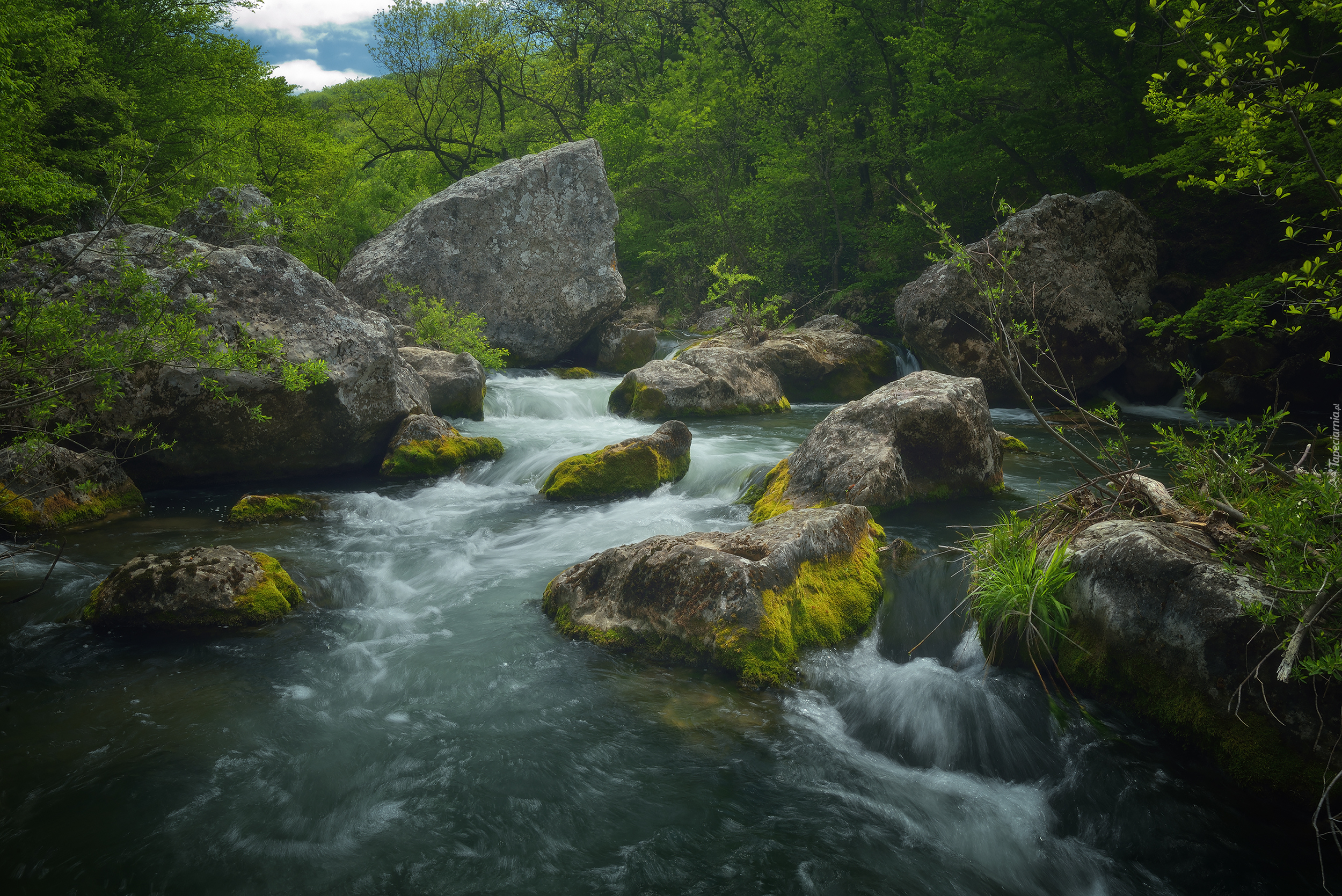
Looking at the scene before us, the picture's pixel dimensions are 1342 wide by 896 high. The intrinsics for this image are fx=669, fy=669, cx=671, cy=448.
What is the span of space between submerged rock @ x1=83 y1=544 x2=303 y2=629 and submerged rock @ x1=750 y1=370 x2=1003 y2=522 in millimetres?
5209

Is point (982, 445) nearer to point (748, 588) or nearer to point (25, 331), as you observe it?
point (748, 588)

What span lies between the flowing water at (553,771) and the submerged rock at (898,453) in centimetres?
190

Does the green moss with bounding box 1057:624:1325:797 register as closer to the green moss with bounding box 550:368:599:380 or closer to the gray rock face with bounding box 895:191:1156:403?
the gray rock face with bounding box 895:191:1156:403

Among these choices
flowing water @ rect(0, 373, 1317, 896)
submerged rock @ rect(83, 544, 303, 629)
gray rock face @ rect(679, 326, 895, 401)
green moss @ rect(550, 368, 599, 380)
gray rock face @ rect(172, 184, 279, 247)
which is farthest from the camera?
green moss @ rect(550, 368, 599, 380)

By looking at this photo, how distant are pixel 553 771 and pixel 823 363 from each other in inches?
558

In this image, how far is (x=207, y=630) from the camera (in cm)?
569

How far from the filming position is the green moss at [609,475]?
945 cm

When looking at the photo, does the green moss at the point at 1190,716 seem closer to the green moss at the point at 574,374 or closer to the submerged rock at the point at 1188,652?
the submerged rock at the point at 1188,652

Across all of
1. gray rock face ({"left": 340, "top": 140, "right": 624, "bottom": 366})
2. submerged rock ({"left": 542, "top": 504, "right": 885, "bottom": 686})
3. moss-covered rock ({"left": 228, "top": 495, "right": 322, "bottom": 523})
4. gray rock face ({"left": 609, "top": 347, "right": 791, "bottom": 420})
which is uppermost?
gray rock face ({"left": 340, "top": 140, "right": 624, "bottom": 366})

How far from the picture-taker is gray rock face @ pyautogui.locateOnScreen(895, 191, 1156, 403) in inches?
569

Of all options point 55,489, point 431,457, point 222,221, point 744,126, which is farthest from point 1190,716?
point 744,126

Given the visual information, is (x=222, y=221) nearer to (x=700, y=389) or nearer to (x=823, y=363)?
(x=700, y=389)

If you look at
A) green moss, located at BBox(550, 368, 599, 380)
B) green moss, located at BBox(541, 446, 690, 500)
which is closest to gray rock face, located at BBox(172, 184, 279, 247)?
green moss, located at BBox(550, 368, 599, 380)

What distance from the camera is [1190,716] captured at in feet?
12.7
